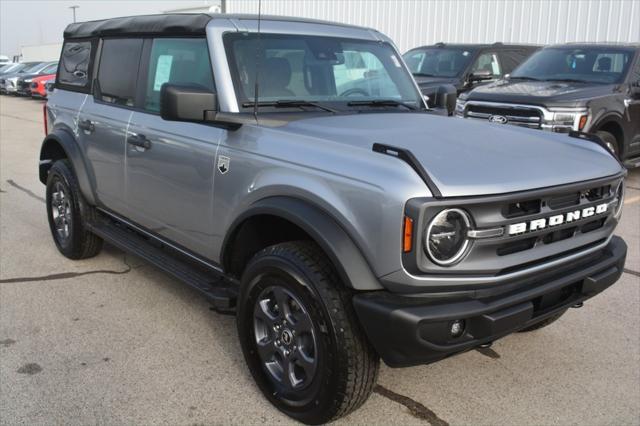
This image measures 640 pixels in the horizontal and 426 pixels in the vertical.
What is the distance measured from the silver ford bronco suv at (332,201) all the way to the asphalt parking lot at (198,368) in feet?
1.39

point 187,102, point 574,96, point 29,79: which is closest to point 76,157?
point 187,102

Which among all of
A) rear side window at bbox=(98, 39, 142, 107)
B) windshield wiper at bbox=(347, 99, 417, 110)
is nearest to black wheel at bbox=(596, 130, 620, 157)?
windshield wiper at bbox=(347, 99, 417, 110)

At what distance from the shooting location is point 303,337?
2949 millimetres

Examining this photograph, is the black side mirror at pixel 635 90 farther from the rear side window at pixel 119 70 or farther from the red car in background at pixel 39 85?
the red car in background at pixel 39 85

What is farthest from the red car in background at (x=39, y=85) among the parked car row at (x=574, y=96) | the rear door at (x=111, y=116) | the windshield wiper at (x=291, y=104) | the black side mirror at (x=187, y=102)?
the black side mirror at (x=187, y=102)

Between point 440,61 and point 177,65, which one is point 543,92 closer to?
point 440,61

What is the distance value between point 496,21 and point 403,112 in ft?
47.1

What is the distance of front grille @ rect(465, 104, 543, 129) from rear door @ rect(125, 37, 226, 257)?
16.6 feet

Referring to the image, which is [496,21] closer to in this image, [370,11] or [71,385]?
[370,11]

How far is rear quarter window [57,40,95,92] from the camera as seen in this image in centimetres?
502

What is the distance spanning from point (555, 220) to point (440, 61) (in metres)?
9.08

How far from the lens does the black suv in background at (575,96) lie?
7492 mm

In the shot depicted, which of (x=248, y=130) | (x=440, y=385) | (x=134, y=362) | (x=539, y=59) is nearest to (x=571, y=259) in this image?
(x=440, y=385)

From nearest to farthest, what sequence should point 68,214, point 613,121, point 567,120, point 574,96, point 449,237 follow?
point 449,237 < point 68,214 < point 567,120 < point 574,96 < point 613,121
